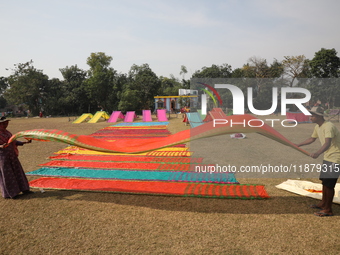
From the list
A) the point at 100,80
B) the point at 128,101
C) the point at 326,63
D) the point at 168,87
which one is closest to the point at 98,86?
the point at 100,80

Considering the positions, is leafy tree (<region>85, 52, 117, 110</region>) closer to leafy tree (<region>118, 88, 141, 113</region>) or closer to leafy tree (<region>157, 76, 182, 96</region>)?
leafy tree (<region>118, 88, 141, 113</region>)

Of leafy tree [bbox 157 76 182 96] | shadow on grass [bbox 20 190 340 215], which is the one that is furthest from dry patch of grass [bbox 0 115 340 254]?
leafy tree [bbox 157 76 182 96]

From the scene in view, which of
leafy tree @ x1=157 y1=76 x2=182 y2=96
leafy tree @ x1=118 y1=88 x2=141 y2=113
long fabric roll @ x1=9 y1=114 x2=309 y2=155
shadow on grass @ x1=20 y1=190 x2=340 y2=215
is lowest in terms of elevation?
shadow on grass @ x1=20 y1=190 x2=340 y2=215

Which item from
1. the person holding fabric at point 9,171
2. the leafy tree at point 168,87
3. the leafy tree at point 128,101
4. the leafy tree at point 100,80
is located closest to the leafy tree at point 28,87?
the leafy tree at point 100,80

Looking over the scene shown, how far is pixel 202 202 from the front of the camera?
15.9 ft

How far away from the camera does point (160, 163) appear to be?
7.62 meters

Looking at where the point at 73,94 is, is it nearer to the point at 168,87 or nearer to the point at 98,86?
the point at 98,86

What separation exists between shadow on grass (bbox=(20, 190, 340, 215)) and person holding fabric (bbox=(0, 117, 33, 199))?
306 mm

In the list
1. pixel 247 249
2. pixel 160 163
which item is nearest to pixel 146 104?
pixel 160 163

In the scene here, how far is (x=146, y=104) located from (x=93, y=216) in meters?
33.1

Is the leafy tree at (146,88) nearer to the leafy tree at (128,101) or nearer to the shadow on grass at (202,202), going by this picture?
the leafy tree at (128,101)

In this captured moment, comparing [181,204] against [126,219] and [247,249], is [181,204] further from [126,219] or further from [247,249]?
[247,249]

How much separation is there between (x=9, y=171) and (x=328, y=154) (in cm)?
641

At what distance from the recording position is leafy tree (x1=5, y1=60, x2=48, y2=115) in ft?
116
